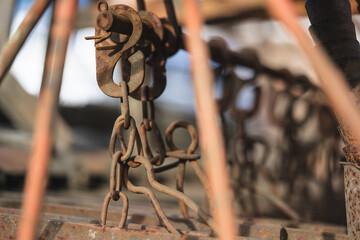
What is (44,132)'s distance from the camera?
2.02 ft

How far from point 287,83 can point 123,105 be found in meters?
1.60

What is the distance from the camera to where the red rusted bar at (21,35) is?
0.93 m

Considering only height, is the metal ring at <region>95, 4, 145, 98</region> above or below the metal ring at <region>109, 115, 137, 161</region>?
above

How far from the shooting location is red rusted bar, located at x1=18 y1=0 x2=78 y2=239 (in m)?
0.59

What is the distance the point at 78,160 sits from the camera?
3.27m

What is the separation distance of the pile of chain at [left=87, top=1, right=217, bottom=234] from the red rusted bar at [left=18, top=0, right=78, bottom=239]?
20 centimetres

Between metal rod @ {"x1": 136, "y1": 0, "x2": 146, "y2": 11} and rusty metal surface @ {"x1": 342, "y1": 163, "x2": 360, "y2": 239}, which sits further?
metal rod @ {"x1": 136, "y1": 0, "x2": 146, "y2": 11}

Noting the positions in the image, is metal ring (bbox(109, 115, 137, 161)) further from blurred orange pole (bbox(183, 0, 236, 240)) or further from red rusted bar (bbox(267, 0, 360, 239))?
red rusted bar (bbox(267, 0, 360, 239))

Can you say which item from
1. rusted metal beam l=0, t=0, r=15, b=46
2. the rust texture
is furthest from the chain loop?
rusted metal beam l=0, t=0, r=15, b=46

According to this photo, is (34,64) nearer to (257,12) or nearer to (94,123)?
(94,123)

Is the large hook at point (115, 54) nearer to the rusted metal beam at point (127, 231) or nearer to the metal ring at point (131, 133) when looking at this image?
the metal ring at point (131, 133)

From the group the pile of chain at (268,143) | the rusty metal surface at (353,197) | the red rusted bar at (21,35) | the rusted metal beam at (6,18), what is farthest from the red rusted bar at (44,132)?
the rusted metal beam at (6,18)

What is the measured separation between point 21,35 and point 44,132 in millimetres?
433

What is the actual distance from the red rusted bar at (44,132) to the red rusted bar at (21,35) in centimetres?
32
